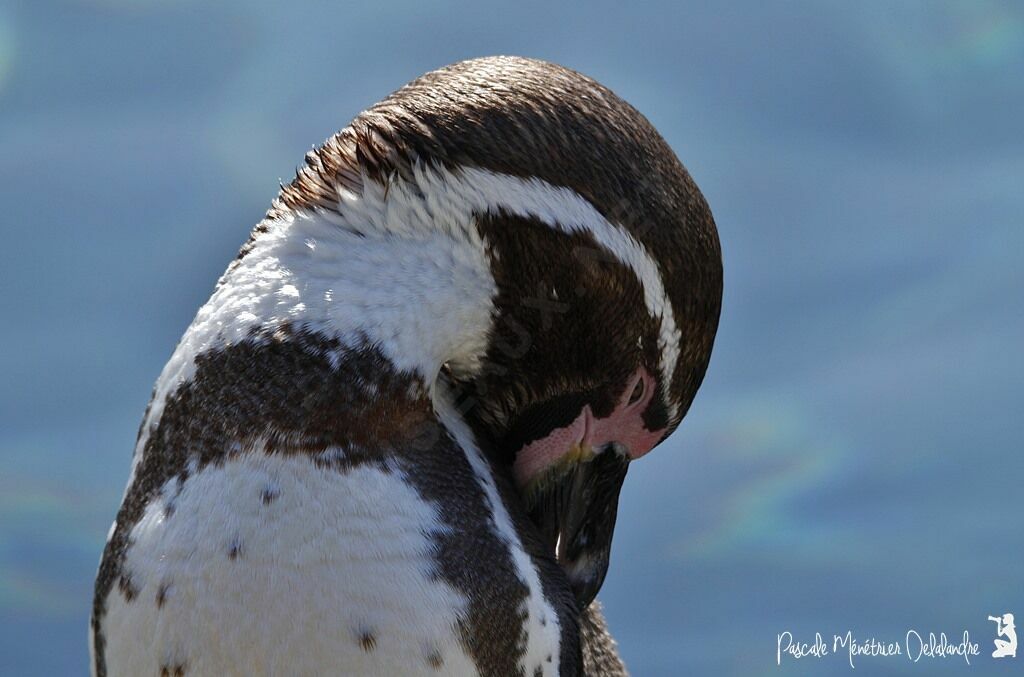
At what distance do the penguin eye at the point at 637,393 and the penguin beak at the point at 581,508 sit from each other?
96mm

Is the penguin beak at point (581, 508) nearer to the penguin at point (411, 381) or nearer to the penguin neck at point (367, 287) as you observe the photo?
the penguin at point (411, 381)

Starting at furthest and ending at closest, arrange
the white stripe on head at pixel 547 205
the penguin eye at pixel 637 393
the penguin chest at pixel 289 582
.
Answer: the penguin eye at pixel 637 393
the white stripe on head at pixel 547 205
the penguin chest at pixel 289 582

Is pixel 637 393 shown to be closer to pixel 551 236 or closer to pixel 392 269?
pixel 551 236

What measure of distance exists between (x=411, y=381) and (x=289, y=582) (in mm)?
288

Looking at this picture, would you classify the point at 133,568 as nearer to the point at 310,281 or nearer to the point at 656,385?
the point at 310,281

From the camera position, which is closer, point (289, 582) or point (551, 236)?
point (289, 582)

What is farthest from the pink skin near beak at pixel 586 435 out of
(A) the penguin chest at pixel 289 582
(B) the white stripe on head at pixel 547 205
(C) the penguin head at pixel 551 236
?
(A) the penguin chest at pixel 289 582

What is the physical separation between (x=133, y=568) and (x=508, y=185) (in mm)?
678

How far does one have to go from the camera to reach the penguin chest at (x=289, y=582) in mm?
1618

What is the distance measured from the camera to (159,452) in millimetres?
1732

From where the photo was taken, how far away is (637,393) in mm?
2012

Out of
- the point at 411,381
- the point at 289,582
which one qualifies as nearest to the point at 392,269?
the point at 411,381

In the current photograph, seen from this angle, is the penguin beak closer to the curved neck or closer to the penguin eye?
the penguin eye

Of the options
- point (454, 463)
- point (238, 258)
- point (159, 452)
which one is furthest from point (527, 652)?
point (238, 258)
